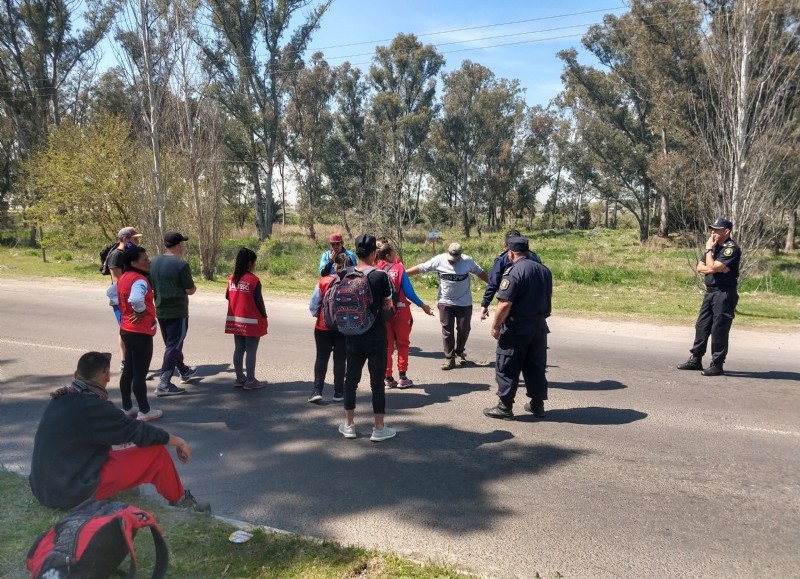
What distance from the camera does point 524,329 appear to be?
6137 mm

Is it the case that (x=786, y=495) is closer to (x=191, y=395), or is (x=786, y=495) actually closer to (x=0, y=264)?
(x=191, y=395)

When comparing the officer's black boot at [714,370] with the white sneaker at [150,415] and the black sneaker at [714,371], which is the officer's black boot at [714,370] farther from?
the white sneaker at [150,415]

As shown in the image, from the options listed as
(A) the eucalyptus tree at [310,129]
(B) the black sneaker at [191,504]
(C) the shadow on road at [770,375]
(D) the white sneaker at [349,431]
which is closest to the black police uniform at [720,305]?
(C) the shadow on road at [770,375]

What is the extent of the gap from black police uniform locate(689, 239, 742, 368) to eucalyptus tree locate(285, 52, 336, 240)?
3764 cm

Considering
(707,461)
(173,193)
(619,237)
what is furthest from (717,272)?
(619,237)

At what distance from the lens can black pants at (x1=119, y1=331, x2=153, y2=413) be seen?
601 cm

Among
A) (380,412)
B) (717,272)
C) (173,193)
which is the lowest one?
(380,412)

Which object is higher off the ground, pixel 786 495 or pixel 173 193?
pixel 173 193

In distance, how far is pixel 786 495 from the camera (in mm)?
4555

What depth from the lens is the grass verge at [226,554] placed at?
132 inches

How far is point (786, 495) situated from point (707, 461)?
69 cm

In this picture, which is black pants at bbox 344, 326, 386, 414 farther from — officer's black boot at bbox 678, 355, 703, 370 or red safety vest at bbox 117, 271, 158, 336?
officer's black boot at bbox 678, 355, 703, 370

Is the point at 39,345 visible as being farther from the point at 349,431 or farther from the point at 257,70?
the point at 257,70

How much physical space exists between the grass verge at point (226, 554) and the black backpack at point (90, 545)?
32 centimetres
